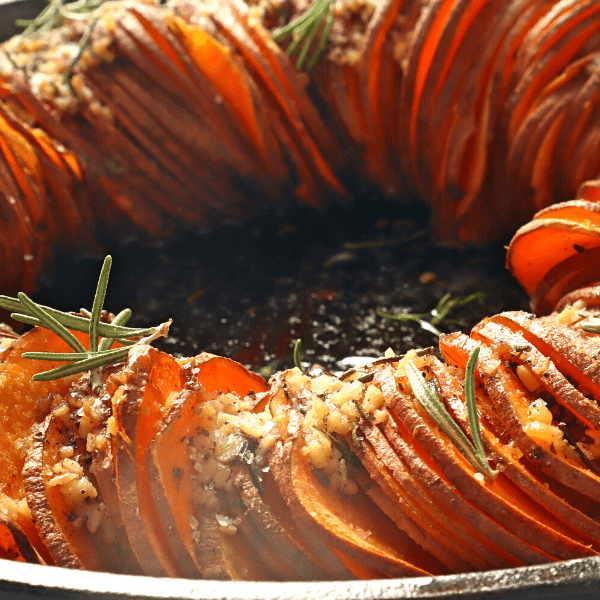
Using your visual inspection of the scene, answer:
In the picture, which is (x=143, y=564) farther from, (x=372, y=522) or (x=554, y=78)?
(x=554, y=78)

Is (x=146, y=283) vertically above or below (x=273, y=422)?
below

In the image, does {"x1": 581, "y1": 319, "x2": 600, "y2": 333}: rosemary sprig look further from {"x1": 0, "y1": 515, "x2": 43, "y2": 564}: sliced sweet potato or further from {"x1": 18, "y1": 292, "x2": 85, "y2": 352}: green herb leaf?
{"x1": 0, "y1": 515, "x2": 43, "y2": 564}: sliced sweet potato

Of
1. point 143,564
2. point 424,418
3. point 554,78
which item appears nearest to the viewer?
point 143,564

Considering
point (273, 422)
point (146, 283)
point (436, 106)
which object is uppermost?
point (436, 106)

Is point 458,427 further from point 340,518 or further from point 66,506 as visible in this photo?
point 66,506

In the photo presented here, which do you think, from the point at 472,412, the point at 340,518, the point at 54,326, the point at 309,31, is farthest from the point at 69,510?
the point at 309,31

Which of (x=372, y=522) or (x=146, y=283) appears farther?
(x=146, y=283)

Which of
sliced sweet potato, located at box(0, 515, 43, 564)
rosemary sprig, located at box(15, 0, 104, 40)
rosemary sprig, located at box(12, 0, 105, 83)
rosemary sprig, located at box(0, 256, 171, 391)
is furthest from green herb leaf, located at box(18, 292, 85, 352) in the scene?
rosemary sprig, located at box(15, 0, 104, 40)

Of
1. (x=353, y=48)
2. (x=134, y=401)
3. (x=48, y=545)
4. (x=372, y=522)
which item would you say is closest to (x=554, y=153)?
(x=353, y=48)

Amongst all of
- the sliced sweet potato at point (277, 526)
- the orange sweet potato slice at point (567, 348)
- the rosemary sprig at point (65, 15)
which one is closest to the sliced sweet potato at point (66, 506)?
the sliced sweet potato at point (277, 526)

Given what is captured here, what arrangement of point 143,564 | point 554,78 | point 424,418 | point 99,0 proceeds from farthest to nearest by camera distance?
point 99,0 < point 554,78 < point 424,418 < point 143,564
